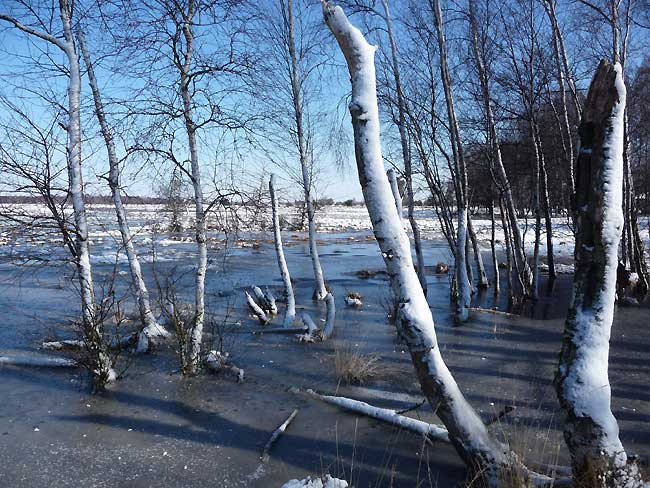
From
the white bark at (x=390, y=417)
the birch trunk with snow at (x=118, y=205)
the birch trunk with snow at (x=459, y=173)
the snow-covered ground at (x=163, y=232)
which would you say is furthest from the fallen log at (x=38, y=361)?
the birch trunk with snow at (x=459, y=173)

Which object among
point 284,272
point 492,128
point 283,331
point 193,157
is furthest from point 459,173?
point 193,157

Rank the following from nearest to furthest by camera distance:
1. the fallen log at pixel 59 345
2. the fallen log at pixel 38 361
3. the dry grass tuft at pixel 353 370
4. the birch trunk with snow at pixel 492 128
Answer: the dry grass tuft at pixel 353 370
the fallen log at pixel 38 361
the fallen log at pixel 59 345
the birch trunk with snow at pixel 492 128

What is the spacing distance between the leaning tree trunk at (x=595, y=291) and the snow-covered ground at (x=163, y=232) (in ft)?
14.7

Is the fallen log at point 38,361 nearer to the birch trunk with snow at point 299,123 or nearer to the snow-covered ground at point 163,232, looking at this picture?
the snow-covered ground at point 163,232

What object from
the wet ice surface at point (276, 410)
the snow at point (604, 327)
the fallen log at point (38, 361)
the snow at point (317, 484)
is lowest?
the wet ice surface at point (276, 410)

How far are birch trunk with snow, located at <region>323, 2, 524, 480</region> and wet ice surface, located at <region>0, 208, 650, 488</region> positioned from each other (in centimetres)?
42

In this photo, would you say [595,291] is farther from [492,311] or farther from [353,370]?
[492,311]

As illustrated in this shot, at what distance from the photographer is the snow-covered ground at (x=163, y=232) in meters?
6.77

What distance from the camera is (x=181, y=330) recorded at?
6617 mm

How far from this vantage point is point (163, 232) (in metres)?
7.77

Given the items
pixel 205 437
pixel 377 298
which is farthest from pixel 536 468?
pixel 377 298

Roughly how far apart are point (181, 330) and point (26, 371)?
2.71m

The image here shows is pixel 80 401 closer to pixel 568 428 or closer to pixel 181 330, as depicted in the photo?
pixel 181 330

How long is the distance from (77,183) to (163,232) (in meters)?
1.79
